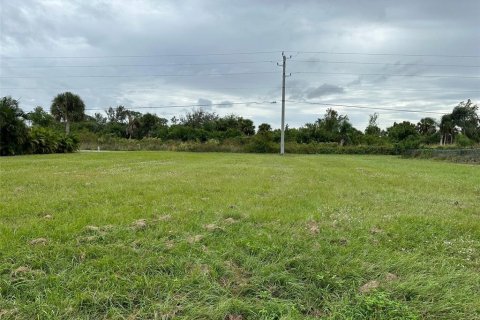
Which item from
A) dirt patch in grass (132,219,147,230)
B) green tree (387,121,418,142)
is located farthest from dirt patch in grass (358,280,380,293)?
green tree (387,121,418,142)

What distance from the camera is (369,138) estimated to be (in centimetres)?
4841

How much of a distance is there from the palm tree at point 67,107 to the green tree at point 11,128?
16245mm

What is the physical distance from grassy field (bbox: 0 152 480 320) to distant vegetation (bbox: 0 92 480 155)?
67.1ft

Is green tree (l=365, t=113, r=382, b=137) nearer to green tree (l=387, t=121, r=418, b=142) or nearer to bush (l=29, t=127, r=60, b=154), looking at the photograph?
green tree (l=387, t=121, r=418, b=142)

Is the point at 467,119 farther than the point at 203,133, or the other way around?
the point at 203,133

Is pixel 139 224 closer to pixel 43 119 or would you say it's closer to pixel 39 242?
pixel 39 242

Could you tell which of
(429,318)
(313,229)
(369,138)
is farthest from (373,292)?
(369,138)

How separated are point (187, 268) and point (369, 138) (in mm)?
49471

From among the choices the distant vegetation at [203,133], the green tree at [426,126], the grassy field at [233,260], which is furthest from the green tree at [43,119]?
the green tree at [426,126]

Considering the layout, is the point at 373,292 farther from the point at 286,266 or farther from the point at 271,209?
the point at 271,209

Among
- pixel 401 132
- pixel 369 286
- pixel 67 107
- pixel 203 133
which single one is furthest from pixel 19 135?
pixel 401 132

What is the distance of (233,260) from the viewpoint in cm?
326

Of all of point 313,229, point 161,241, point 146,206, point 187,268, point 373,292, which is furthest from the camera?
point 146,206

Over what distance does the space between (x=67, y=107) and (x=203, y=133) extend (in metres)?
20.9
